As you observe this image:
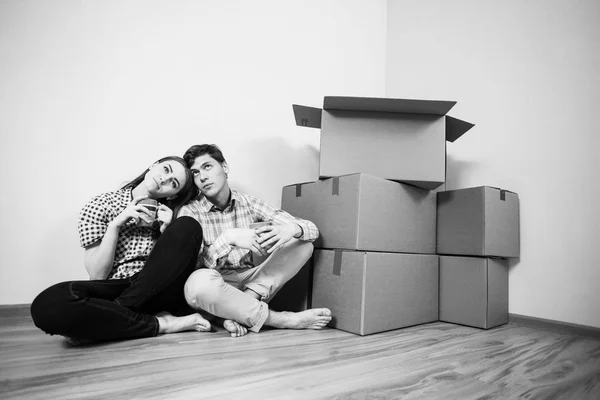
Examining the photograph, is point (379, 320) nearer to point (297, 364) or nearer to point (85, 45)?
point (297, 364)

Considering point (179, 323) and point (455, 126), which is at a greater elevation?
point (455, 126)

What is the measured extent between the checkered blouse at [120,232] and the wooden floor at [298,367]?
24 cm

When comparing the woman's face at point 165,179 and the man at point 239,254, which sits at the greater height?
the woman's face at point 165,179

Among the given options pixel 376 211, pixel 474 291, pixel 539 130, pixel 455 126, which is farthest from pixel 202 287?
pixel 539 130

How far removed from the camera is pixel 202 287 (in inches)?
→ 40.1

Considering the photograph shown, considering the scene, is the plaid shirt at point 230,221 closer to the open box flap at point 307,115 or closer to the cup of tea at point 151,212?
the cup of tea at point 151,212

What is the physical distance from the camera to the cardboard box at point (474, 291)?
4.07 feet

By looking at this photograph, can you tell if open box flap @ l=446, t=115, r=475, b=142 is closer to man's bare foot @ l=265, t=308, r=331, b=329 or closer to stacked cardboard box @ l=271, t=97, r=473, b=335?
stacked cardboard box @ l=271, t=97, r=473, b=335

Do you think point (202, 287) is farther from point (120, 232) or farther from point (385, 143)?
point (385, 143)

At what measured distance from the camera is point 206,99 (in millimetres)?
1502

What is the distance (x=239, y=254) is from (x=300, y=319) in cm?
30

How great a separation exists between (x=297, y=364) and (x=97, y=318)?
1.64 feet

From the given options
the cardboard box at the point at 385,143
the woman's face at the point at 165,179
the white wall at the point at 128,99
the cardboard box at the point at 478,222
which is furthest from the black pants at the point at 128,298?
the cardboard box at the point at 478,222

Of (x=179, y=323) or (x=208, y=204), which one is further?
(x=208, y=204)
